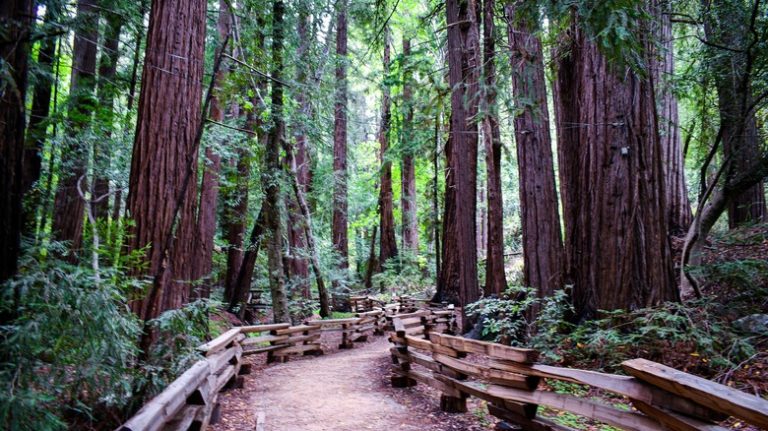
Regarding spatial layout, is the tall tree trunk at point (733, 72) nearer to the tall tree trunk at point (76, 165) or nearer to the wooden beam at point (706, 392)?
the wooden beam at point (706, 392)

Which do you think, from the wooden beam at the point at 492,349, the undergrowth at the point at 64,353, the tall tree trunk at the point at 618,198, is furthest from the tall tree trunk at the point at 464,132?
the undergrowth at the point at 64,353

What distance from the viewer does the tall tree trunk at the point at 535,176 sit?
9805mm

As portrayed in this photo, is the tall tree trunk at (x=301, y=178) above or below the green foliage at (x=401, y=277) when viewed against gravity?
above

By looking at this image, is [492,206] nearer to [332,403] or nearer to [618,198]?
[618,198]

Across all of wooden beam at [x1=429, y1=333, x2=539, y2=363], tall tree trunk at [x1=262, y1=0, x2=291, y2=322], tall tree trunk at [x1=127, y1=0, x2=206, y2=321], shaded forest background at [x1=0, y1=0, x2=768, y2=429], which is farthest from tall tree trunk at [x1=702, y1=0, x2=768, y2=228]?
tall tree trunk at [x1=262, y1=0, x2=291, y2=322]

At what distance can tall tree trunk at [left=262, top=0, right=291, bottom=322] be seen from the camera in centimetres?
1250

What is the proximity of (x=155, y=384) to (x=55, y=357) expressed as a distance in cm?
98

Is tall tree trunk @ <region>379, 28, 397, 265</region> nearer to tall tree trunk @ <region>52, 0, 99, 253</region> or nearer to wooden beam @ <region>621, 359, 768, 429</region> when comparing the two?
tall tree trunk @ <region>52, 0, 99, 253</region>

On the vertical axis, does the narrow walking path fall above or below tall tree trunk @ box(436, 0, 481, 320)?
below

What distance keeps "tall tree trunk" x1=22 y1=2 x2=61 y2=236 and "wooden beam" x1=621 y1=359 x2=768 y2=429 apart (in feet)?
16.8

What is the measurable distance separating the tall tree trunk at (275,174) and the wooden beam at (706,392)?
10.3m

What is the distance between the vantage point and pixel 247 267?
14.5m

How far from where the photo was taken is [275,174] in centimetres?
1252

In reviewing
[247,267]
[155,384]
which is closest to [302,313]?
[247,267]
